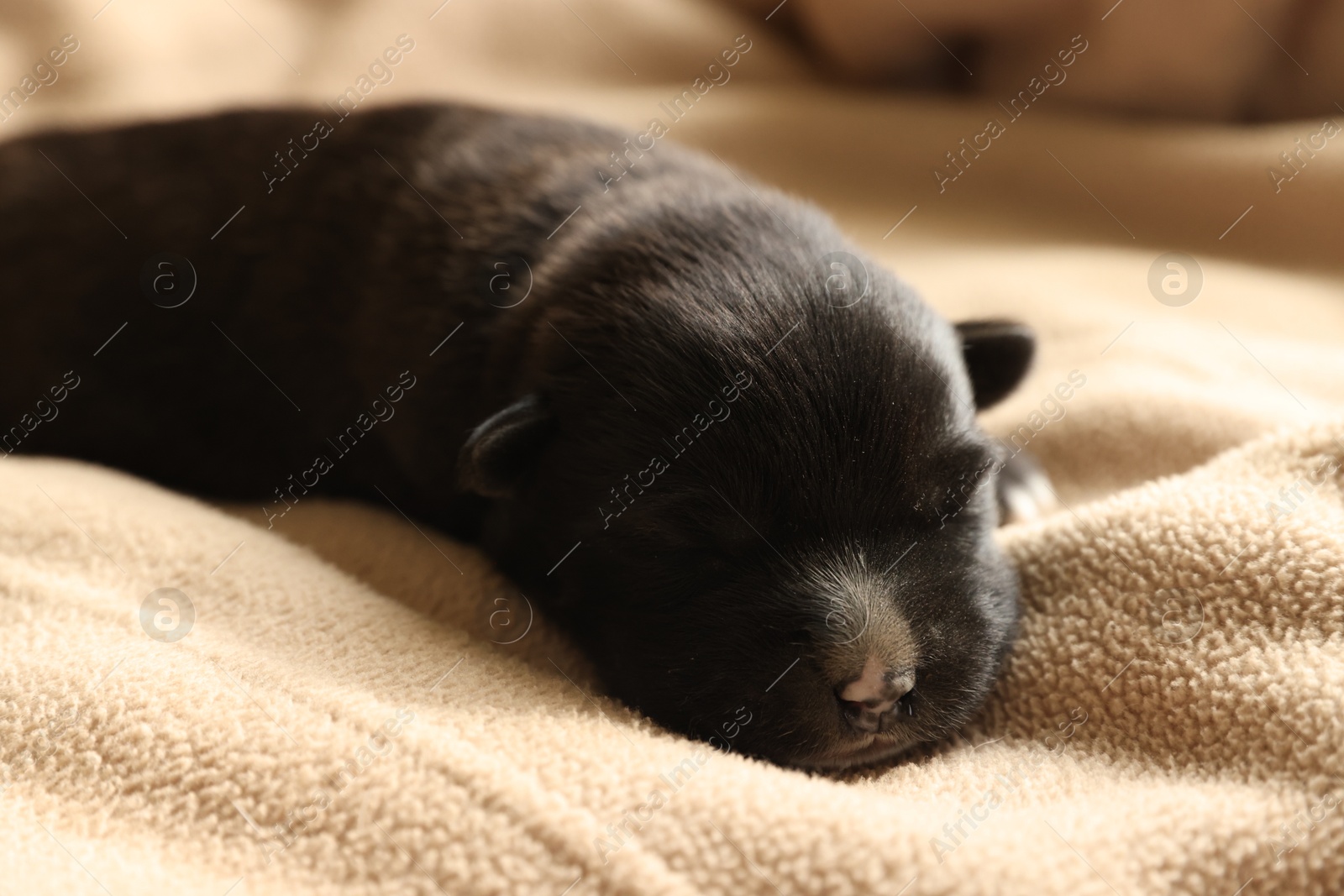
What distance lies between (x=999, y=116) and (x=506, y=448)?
2558 millimetres

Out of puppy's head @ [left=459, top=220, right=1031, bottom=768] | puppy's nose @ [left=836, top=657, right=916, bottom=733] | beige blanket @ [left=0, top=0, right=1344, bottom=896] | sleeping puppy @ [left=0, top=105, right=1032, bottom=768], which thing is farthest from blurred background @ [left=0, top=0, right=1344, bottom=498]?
puppy's nose @ [left=836, top=657, right=916, bottom=733]

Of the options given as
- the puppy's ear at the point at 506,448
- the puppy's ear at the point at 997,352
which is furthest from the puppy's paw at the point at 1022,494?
the puppy's ear at the point at 506,448

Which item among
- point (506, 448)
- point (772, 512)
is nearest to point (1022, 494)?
point (772, 512)

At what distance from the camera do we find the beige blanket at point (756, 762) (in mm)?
1365

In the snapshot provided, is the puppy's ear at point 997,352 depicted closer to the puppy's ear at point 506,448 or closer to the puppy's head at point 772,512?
the puppy's head at point 772,512

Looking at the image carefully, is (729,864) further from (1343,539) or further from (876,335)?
(1343,539)

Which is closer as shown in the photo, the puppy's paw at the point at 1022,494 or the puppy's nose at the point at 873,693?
the puppy's nose at the point at 873,693

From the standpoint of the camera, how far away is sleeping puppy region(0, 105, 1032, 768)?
1.70 meters

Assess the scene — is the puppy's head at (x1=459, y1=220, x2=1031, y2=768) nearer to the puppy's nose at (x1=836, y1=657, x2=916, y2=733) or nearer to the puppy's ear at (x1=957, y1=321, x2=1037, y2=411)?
the puppy's nose at (x1=836, y1=657, x2=916, y2=733)

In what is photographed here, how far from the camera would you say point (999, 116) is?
12.1 feet

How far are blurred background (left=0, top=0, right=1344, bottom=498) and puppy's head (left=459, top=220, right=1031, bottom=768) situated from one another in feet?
3.00

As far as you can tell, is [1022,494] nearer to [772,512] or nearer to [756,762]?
[772,512]

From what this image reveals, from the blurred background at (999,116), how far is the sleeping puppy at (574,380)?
61 centimetres

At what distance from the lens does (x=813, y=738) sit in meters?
1.63
